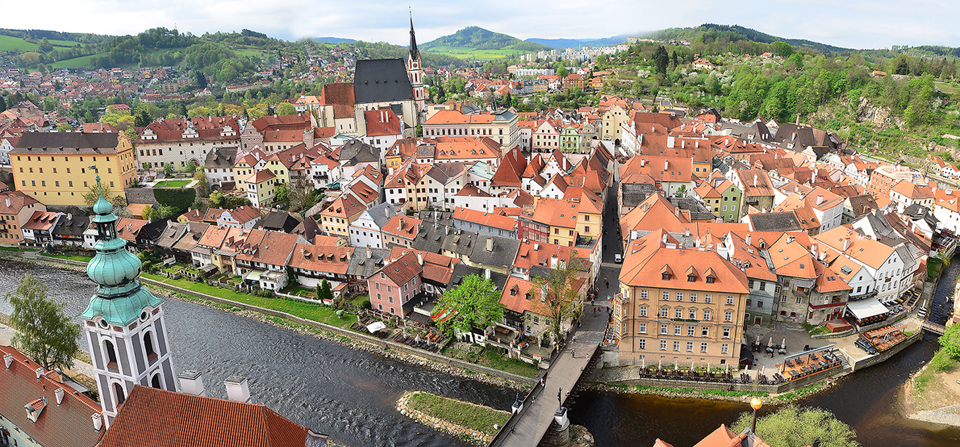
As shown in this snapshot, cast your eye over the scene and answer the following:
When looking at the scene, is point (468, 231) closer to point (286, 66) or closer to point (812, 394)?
point (812, 394)

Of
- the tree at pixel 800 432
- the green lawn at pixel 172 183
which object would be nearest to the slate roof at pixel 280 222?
the green lawn at pixel 172 183

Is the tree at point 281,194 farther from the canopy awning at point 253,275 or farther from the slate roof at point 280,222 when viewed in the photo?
the canopy awning at point 253,275

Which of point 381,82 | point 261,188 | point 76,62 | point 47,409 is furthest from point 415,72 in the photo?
point 76,62

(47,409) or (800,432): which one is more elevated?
(47,409)

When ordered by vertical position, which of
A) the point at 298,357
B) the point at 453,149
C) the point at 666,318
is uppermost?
the point at 453,149

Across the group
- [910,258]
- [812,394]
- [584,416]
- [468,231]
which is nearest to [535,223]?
[468,231]

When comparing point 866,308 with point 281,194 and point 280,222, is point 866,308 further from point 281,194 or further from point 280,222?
point 281,194
